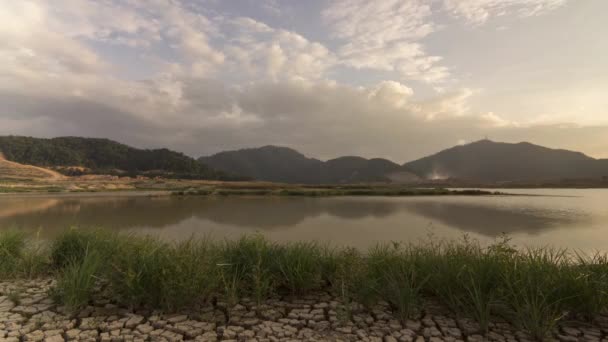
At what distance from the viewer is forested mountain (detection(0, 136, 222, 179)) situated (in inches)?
3565

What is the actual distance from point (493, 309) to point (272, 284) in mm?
2987

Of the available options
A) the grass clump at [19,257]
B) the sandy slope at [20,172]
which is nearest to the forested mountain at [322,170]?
the sandy slope at [20,172]

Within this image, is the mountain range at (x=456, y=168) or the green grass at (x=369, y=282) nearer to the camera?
the green grass at (x=369, y=282)

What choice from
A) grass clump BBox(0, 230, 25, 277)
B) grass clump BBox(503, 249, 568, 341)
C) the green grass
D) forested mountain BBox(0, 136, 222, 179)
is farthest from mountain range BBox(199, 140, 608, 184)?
grass clump BBox(503, 249, 568, 341)

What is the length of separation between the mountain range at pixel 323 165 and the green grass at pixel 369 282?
86762 millimetres

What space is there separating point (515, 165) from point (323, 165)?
107605mm

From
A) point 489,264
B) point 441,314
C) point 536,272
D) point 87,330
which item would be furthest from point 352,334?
point 87,330

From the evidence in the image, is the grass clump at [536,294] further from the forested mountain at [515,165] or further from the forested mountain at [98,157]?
the forested mountain at [515,165]

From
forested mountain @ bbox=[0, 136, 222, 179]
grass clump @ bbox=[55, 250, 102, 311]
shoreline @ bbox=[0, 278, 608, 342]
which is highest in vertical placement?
forested mountain @ bbox=[0, 136, 222, 179]

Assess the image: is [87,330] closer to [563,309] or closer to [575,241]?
[563,309]

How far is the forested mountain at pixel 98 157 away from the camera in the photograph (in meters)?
90.6

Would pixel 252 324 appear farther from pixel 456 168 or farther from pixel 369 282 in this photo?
pixel 456 168

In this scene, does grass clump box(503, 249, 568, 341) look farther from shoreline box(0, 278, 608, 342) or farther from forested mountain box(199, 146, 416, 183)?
forested mountain box(199, 146, 416, 183)

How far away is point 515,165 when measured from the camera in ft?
541
